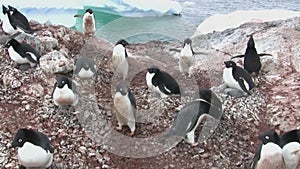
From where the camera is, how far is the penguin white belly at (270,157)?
2760 millimetres

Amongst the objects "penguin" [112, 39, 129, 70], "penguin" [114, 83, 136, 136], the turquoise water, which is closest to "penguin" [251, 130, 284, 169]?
"penguin" [114, 83, 136, 136]

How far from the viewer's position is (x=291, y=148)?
284 cm

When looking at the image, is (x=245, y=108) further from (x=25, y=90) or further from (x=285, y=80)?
(x=25, y=90)

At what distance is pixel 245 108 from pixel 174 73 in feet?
3.78

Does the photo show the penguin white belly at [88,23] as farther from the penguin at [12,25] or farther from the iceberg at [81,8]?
the iceberg at [81,8]

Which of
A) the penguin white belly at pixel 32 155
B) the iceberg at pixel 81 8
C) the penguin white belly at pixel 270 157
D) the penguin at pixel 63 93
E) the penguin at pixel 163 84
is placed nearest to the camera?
the penguin white belly at pixel 32 155

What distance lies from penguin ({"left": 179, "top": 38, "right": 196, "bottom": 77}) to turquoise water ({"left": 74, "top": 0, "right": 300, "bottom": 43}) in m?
1.85

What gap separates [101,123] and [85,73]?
682mm

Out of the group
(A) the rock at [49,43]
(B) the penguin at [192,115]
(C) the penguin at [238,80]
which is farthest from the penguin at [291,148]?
(A) the rock at [49,43]

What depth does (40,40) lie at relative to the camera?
4320 millimetres

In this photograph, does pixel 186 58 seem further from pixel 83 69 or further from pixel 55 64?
pixel 55 64

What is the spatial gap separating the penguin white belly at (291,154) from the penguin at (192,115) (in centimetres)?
56

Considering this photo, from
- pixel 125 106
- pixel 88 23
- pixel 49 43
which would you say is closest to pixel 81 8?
pixel 88 23

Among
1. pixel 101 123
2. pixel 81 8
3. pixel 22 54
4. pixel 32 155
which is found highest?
pixel 22 54
